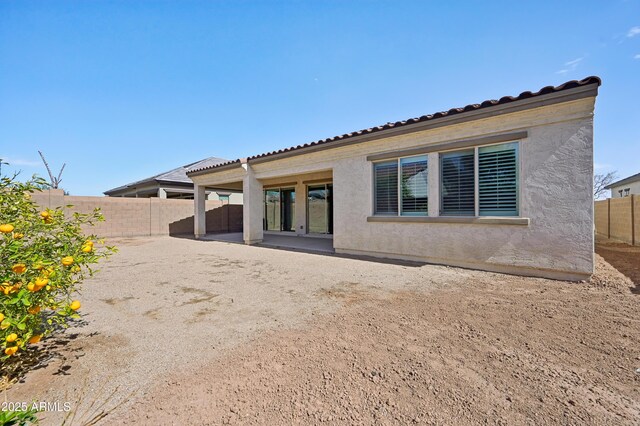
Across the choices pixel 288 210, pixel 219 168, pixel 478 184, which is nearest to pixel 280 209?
pixel 288 210

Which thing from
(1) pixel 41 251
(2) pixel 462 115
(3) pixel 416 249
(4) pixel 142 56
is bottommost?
(3) pixel 416 249

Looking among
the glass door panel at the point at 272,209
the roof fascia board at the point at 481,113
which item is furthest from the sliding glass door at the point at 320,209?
the roof fascia board at the point at 481,113

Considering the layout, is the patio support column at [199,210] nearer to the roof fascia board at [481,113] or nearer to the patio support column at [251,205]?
the patio support column at [251,205]

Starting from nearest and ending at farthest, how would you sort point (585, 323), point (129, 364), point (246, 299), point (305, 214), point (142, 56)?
point (129, 364)
point (585, 323)
point (246, 299)
point (142, 56)
point (305, 214)

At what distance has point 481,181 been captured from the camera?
653cm

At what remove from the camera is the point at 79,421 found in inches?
78.0

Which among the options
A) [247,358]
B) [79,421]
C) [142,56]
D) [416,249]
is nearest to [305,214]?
[416,249]

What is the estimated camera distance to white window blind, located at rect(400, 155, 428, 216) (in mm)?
7406

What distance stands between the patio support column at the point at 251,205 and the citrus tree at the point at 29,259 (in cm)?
861

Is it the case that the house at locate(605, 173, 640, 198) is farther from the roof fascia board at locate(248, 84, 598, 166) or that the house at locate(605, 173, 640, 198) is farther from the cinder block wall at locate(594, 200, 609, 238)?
the roof fascia board at locate(248, 84, 598, 166)

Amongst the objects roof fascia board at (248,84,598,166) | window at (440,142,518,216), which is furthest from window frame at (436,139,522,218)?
roof fascia board at (248,84,598,166)

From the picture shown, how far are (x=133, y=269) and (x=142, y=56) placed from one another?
791 cm

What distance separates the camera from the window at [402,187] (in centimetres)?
745

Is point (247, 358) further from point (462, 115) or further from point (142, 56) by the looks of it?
point (142, 56)
